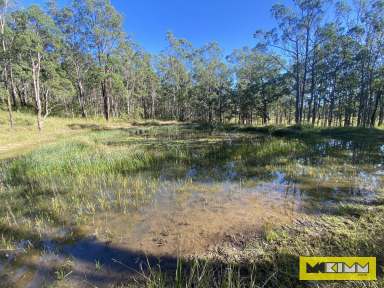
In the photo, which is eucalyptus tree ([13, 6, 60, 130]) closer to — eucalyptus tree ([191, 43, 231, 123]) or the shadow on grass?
the shadow on grass

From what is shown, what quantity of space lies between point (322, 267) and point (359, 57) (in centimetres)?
2830

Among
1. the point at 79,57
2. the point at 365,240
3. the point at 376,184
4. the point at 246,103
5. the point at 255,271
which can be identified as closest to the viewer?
the point at 255,271

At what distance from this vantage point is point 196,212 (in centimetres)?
450

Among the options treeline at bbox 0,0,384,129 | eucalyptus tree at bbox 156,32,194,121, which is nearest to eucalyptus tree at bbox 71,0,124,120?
treeline at bbox 0,0,384,129

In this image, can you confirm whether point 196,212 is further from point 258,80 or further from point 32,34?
point 258,80

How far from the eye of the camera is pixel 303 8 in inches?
862

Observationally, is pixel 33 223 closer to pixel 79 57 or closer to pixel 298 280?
pixel 298 280

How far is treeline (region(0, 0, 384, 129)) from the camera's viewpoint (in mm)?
19047

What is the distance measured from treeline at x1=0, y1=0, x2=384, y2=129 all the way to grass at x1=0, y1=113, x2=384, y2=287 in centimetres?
1309

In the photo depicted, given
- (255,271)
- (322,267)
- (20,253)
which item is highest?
(322,267)

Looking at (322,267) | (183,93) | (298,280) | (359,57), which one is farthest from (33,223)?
(183,93)

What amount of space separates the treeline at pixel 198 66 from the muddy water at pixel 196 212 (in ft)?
59.6

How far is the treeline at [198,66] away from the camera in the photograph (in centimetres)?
1905

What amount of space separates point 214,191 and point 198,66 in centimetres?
3943
